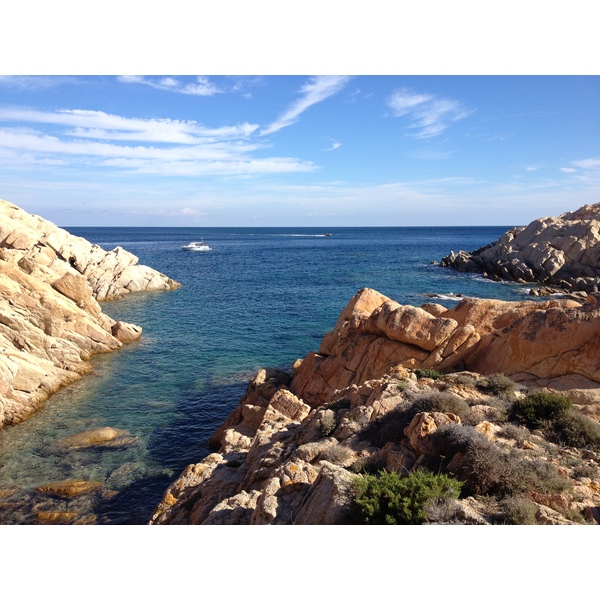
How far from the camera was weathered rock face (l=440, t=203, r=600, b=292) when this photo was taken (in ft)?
205

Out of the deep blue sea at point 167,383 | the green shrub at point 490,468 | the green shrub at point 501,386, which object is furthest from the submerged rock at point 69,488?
the green shrub at point 501,386

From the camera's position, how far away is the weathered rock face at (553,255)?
6247 centimetres

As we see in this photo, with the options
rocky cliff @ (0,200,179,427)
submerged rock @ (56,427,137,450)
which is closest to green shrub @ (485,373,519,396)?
submerged rock @ (56,427,137,450)

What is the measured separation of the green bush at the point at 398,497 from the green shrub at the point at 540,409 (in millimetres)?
4511

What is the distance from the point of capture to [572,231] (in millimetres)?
68562

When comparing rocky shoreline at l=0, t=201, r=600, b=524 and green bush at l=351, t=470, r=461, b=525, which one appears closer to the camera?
green bush at l=351, t=470, r=461, b=525

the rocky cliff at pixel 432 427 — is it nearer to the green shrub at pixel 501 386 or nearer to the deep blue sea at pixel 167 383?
the green shrub at pixel 501 386

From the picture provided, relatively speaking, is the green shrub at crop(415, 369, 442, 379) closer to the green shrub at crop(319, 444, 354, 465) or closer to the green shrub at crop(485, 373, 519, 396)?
the green shrub at crop(485, 373, 519, 396)

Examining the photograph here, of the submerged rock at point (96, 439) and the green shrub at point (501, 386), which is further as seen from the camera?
the submerged rock at point (96, 439)

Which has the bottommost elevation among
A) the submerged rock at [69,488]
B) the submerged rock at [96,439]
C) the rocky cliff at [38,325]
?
the submerged rock at [69,488]

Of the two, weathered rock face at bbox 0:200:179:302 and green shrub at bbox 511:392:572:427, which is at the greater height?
weathered rock face at bbox 0:200:179:302

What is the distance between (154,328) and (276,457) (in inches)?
1310

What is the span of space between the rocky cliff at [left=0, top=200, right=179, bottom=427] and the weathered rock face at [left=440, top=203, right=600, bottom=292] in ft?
194

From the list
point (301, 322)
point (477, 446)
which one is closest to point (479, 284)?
point (301, 322)
